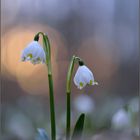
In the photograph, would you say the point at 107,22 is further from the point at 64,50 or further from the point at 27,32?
the point at 27,32

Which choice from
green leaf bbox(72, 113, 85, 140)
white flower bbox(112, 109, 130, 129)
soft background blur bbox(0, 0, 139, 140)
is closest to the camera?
green leaf bbox(72, 113, 85, 140)

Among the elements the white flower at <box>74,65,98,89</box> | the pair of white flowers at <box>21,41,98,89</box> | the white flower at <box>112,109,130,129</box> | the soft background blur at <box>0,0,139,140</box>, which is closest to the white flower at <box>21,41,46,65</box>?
the pair of white flowers at <box>21,41,98,89</box>

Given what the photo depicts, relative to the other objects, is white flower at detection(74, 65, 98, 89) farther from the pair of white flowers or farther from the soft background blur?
the soft background blur

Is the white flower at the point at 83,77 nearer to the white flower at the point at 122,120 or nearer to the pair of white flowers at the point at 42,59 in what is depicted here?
the pair of white flowers at the point at 42,59

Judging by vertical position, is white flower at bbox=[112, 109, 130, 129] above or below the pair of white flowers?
below

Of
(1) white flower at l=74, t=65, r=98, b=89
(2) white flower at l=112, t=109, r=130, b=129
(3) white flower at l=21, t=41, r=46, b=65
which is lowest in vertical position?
(2) white flower at l=112, t=109, r=130, b=129

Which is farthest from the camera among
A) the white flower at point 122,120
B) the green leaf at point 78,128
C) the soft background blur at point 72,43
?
the soft background blur at point 72,43

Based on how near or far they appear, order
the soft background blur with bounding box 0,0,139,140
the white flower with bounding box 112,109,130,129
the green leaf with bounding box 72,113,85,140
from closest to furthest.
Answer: the green leaf with bounding box 72,113,85,140
the white flower with bounding box 112,109,130,129
the soft background blur with bounding box 0,0,139,140

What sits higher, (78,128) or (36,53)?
(36,53)

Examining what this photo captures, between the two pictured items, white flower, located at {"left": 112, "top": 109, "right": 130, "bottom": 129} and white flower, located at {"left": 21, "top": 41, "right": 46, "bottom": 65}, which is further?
white flower, located at {"left": 112, "top": 109, "right": 130, "bottom": 129}

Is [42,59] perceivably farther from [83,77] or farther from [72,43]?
[72,43]

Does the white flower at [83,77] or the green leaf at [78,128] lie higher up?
the white flower at [83,77]

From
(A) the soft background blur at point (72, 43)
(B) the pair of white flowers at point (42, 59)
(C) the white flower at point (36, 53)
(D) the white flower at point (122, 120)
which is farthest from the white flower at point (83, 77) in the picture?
(A) the soft background blur at point (72, 43)

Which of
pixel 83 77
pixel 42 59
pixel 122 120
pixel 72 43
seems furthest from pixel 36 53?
pixel 72 43
